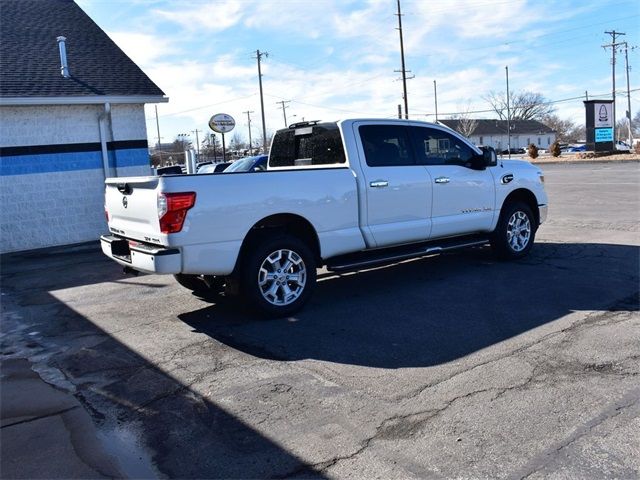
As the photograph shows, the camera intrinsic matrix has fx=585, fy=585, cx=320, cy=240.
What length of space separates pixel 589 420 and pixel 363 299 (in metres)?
3.40

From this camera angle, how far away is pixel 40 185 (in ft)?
44.1

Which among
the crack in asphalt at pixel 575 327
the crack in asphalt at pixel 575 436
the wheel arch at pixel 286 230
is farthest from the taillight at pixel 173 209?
the crack in asphalt at pixel 575 436

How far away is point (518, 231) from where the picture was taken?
871 cm

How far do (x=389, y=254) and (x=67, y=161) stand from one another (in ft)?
31.9

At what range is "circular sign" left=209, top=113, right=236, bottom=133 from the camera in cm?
2166

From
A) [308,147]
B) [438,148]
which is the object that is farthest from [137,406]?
[438,148]

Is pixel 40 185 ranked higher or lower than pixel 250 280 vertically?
higher

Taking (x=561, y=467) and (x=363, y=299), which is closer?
(x=561, y=467)

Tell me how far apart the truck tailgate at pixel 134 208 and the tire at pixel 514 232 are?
496 cm

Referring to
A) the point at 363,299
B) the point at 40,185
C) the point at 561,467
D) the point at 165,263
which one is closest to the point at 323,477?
the point at 561,467

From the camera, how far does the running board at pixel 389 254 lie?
667 cm

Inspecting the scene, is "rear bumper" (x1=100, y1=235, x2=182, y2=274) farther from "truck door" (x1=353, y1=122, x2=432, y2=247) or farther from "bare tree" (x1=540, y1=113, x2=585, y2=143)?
"bare tree" (x1=540, y1=113, x2=585, y2=143)

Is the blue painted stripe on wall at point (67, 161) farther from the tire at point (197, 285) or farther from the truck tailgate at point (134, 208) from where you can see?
the tire at point (197, 285)

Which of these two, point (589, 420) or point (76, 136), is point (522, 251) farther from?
point (76, 136)
